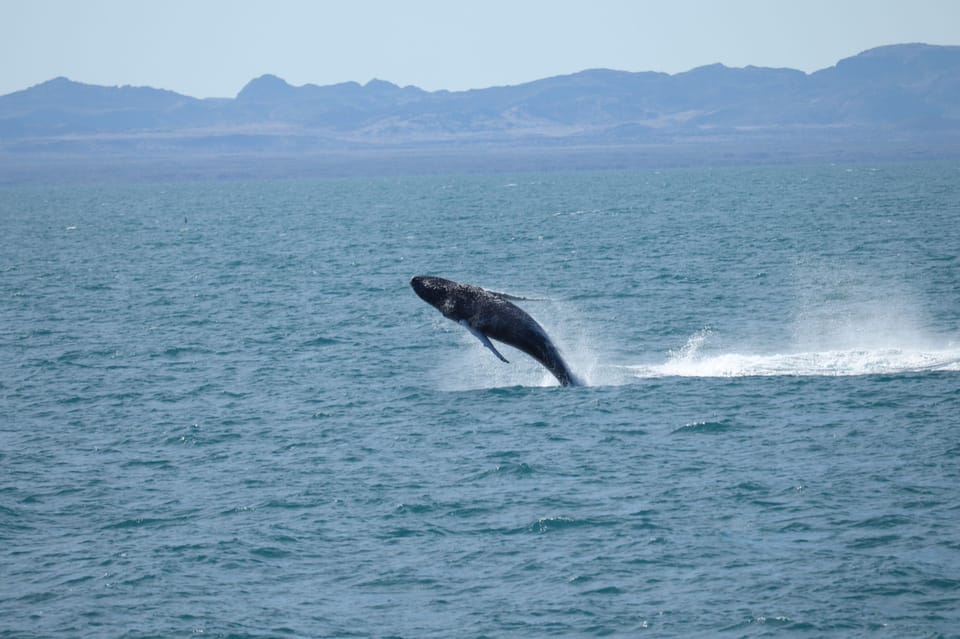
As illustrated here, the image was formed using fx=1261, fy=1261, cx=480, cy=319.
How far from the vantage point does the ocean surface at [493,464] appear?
25.9 metres

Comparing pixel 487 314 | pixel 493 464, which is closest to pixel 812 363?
pixel 487 314

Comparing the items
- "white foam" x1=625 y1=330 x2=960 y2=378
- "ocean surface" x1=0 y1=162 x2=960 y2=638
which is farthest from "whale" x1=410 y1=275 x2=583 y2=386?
"white foam" x1=625 y1=330 x2=960 y2=378

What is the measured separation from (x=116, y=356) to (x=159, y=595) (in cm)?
3017

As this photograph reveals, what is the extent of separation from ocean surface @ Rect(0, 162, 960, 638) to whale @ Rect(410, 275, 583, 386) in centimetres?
289

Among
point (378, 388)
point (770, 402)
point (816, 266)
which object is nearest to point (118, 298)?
point (378, 388)

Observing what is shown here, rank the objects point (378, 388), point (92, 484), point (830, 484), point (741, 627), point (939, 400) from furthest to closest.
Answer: point (378, 388), point (939, 400), point (92, 484), point (830, 484), point (741, 627)

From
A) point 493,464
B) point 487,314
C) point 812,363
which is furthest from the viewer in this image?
point 812,363

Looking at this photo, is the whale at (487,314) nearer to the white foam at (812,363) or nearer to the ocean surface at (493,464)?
the ocean surface at (493,464)

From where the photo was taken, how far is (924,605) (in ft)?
80.8

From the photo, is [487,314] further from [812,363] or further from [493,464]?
[812,363]

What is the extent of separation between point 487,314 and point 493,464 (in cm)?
495

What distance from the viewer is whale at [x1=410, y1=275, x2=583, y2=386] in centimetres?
3769

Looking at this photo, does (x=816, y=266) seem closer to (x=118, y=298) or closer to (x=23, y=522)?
(x=118, y=298)

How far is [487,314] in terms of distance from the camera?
124 feet
